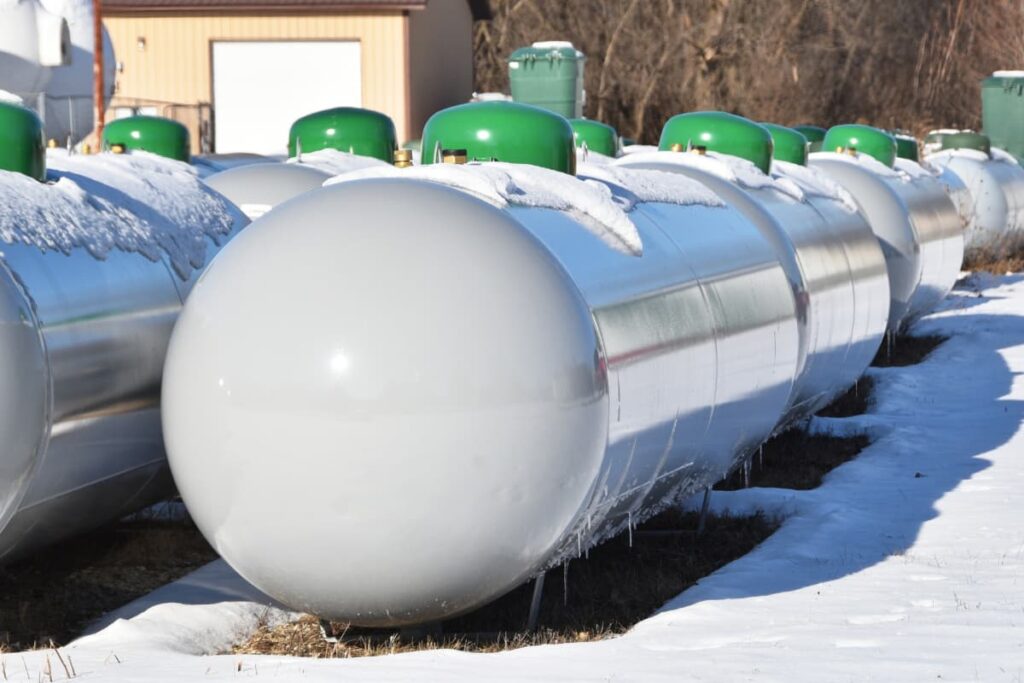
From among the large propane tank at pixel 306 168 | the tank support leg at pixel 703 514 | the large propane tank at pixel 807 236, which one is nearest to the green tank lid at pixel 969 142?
the large propane tank at pixel 306 168

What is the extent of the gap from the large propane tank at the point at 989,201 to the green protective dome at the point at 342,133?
38.5ft

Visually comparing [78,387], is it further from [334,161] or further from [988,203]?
[988,203]

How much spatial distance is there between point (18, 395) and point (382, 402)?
1.48 metres

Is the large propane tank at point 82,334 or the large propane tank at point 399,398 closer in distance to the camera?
the large propane tank at point 399,398

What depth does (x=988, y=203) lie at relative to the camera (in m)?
25.5

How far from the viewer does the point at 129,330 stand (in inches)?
302

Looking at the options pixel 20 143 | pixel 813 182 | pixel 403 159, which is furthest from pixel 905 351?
pixel 20 143

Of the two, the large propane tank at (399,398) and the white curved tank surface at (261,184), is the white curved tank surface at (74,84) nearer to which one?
the white curved tank surface at (261,184)

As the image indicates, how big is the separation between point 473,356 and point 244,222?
12.1 feet

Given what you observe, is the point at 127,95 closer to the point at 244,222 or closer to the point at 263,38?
the point at 263,38

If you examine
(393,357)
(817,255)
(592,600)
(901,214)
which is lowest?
(592,600)

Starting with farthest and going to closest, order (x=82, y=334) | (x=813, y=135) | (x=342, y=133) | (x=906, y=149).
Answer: (x=813, y=135)
(x=906, y=149)
(x=342, y=133)
(x=82, y=334)

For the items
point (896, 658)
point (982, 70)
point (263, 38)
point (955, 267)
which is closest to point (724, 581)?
point (896, 658)

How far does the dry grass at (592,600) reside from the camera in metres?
6.86
